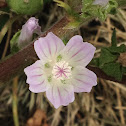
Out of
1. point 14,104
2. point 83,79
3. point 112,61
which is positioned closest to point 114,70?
point 112,61

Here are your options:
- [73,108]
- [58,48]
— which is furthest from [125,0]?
[73,108]

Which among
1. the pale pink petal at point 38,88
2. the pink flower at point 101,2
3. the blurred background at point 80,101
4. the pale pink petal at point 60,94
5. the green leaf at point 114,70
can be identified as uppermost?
the pink flower at point 101,2

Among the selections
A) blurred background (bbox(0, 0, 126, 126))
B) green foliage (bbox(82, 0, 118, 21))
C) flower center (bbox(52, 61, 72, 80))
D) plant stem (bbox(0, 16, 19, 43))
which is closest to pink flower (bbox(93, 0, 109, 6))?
green foliage (bbox(82, 0, 118, 21))

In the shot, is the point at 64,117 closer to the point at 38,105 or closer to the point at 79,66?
the point at 38,105

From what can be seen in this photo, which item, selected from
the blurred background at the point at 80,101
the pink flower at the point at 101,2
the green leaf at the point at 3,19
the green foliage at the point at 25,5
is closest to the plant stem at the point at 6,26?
the green leaf at the point at 3,19

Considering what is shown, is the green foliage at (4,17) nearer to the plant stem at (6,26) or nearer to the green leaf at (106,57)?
the plant stem at (6,26)

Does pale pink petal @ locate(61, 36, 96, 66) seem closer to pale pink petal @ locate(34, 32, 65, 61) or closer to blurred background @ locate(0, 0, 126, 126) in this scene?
Result: pale pink petal @ locate(34, 32, 65, 61)

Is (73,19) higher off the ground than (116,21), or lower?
higher
